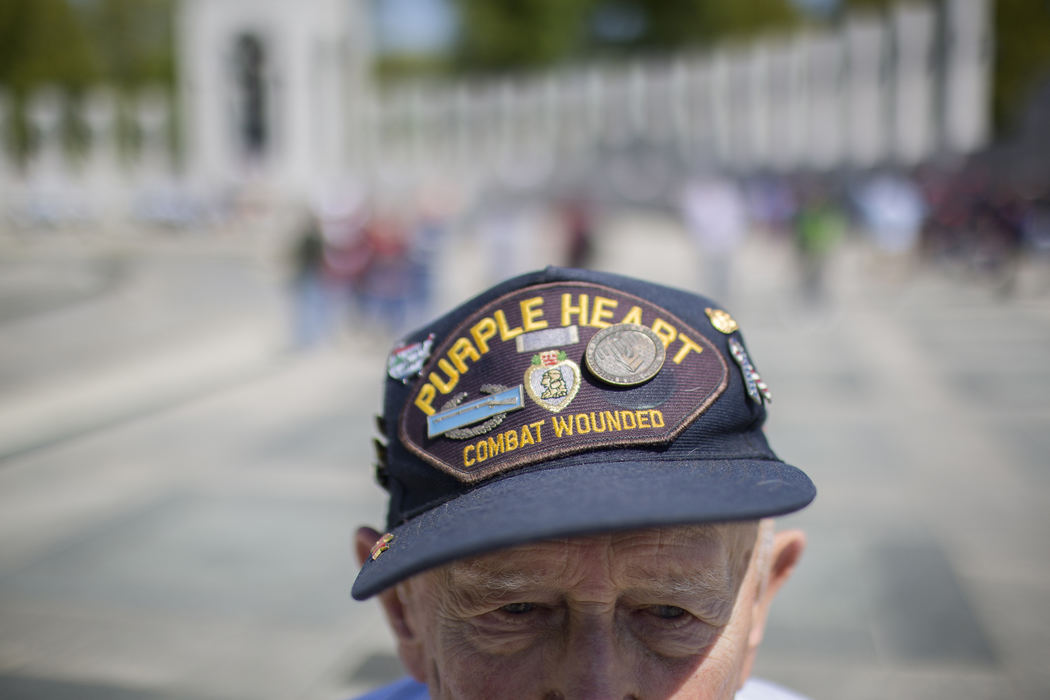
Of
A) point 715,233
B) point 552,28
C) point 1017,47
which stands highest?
point 552,28

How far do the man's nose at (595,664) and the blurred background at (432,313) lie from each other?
237 cm

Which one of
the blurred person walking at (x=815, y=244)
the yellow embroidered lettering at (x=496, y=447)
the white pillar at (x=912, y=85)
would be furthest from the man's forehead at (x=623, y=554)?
the white pillar at (x=912, y=85)

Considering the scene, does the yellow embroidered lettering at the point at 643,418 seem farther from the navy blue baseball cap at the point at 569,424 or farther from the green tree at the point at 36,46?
the green tree at the point at 36,46

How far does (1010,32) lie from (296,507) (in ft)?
154

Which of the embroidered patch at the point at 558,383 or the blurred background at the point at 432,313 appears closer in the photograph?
the embroidered patch at the point at 558,383

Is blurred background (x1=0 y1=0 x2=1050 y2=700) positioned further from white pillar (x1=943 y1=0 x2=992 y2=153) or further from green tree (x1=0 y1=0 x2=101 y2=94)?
green tree (x1=0 y1=0 x2=101 y2=94)

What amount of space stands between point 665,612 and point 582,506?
0.23 m

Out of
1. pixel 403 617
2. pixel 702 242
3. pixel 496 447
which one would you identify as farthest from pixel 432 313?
pixel 496 447

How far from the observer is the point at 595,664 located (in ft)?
3.36

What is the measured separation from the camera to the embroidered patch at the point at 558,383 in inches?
→ 41.4

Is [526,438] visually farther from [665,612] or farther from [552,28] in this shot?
[552,28]

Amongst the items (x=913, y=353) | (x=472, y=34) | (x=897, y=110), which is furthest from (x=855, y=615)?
(x=472, y=34)

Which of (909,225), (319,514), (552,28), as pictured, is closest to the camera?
(319,514)

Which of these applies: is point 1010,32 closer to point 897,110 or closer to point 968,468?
point 897,110
